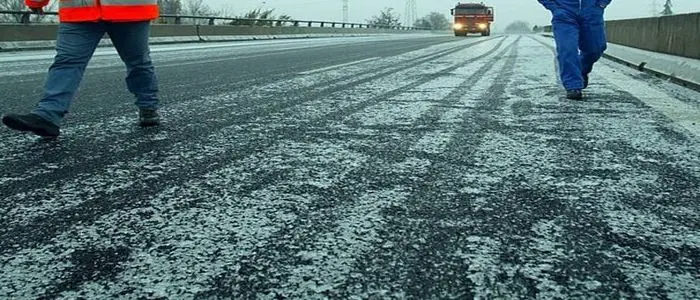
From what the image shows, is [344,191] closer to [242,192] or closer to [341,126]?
[242,192]

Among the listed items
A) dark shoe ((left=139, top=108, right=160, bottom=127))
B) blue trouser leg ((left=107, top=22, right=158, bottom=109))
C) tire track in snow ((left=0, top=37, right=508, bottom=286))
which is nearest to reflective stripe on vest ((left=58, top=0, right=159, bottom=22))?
blue trouser leg ((left=107, top=22, right=158, bottom=109))

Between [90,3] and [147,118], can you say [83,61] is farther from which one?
[147,118]

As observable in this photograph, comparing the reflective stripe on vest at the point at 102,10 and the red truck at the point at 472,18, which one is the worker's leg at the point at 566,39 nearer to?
the reflective stripe on vest at the point at 102,10

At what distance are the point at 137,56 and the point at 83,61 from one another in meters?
0.30

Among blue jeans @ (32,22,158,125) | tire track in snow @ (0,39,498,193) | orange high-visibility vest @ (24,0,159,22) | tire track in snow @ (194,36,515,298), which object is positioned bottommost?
tire track in snow @ (194,36,515,298)

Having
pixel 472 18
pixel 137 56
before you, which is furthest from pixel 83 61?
pixel 472 18

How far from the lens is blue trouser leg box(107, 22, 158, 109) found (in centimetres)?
311

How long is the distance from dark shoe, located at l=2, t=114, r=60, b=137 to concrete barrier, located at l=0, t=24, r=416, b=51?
34.1ft

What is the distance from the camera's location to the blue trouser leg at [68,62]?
289 centimetres

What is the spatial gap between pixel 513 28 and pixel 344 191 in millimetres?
173292

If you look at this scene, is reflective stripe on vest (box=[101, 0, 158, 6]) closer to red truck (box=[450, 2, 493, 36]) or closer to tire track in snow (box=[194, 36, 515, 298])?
tire track in snow (box=[194, 36, 515, 298])

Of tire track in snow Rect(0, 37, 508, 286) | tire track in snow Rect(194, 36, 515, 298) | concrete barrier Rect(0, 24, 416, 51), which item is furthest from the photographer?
concrete barrier Rect(0, 24, 416, 51)

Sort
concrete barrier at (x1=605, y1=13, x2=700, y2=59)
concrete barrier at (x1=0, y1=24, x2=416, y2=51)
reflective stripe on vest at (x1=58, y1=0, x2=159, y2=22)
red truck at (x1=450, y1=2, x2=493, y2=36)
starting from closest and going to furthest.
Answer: reflective stripe on vest at (x1=58, y1=0, x2=159, y2=22) → concrete barrier at (x1=605, y1=13, x2=700, y2=59) → concrete barrier at (x1=0, y1=24, x2=416, y2=51) → red truck at (x1=450, y1=2, x2=493, y2=36)

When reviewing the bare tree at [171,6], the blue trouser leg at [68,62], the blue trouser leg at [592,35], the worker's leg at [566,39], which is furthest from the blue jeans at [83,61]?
the bare tree at [171,6]
